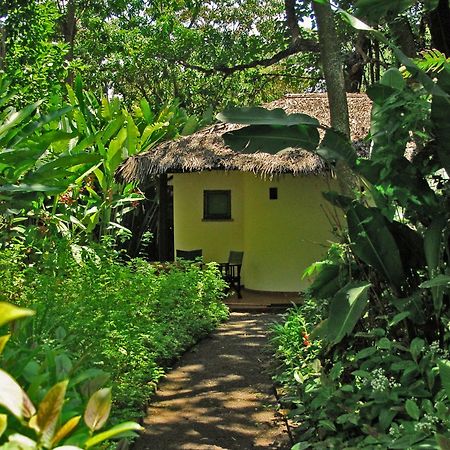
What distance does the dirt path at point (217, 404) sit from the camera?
185 inches

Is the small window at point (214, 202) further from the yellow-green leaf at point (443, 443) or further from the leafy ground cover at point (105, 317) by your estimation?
the yellow-green leaf at point (443, 443)

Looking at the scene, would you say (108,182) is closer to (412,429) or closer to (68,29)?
(412,429)

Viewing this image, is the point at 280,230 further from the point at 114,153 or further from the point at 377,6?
the point at 377,6

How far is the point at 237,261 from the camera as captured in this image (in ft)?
39.3

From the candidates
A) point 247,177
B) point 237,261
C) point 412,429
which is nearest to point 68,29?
point 247,177

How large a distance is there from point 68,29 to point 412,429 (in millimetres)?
15502

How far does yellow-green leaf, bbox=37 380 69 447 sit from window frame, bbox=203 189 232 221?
11.2 m

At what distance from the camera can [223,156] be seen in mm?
11008

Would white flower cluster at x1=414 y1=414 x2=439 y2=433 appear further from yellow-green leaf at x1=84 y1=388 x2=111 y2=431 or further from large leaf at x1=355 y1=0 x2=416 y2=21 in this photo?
large leaf at x1=355 y1=0 x2=416 y2=21

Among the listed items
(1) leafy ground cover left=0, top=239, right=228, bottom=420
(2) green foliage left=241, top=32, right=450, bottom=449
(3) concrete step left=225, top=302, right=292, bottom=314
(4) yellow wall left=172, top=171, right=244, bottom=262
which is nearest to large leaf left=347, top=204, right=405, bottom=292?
(2) green foliage left=241, top=32, right=450, bottom=449

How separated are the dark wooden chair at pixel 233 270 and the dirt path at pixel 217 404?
11.9ft

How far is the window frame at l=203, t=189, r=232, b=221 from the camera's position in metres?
12.9

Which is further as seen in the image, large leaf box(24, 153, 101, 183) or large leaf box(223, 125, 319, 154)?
large leaf box(24, 153, 101, 183)

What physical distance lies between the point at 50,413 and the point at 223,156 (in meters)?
9.51
